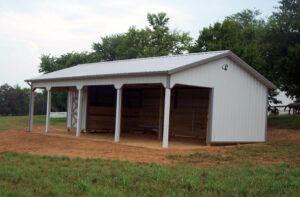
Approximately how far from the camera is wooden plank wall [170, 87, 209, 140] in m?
17.7

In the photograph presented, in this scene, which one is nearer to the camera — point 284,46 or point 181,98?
point 181,98

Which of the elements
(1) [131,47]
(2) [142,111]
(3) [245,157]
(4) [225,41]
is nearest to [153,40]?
(1) [131,47]

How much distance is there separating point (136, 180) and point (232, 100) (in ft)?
28.7

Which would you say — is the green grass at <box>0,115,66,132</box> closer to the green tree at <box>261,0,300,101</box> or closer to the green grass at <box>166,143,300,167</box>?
the green grass at <box>166,143,300,167</box>

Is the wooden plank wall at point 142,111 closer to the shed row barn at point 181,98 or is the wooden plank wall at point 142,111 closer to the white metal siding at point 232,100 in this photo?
the shed row barn at point 181,98

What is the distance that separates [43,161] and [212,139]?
23.4ft

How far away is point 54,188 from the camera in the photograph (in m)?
6.48

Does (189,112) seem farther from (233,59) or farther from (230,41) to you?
(230,41)

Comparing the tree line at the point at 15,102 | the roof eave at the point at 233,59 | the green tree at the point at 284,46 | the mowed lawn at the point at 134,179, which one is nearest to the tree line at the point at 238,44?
the green tree at the point at 284,46

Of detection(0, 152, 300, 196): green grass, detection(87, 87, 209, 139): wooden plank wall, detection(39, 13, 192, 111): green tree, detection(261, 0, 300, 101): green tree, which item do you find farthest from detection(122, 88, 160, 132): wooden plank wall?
detection(39, 13, 192, 111): green tree

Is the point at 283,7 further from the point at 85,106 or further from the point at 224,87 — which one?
the point at 85,106

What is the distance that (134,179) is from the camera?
23.7ft

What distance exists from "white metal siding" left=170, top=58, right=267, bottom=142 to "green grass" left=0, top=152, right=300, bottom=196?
528cm

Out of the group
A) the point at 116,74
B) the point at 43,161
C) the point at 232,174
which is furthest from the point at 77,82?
the point at 232,174
